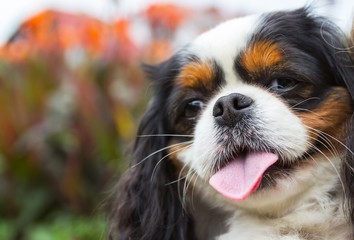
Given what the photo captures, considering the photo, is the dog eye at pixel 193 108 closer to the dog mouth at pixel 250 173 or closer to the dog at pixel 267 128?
the dog at pixel 267 128

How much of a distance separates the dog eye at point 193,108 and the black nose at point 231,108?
0.15m

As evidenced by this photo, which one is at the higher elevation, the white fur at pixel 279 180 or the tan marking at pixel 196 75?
the tan marking at pixel 196 75

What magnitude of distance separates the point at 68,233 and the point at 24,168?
69 cm

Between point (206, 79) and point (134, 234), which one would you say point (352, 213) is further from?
point (134, 234)

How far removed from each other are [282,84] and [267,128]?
0.15 m

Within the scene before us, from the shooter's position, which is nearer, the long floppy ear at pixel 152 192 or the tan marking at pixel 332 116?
the tan marking at pixel 332 116

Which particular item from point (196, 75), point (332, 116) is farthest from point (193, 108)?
point (332, 116)

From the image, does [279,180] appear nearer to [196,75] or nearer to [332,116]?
[332,116]

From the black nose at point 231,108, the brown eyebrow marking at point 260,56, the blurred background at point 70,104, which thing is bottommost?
the blurred background at point 70,104

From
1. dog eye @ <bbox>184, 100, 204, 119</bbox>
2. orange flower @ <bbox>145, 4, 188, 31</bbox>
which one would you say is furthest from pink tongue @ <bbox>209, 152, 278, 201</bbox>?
orange flower @ <bbox>145, 4, 188, 31</bbox>

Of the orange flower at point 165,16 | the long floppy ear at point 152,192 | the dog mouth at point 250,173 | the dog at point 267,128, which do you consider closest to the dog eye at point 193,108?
the dog at point 267,128

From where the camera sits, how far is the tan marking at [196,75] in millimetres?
2170

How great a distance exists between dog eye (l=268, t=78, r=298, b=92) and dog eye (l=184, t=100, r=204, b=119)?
0.83 feet

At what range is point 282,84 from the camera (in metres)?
2.08
